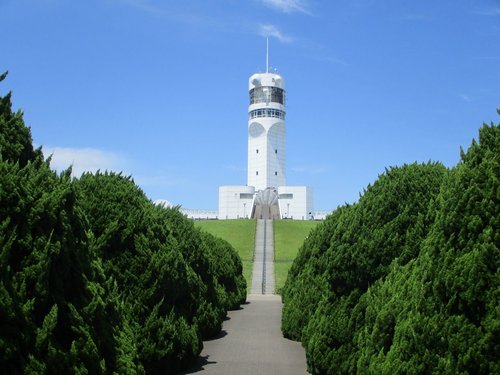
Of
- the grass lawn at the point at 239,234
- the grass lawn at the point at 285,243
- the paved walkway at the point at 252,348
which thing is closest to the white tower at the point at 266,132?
the grass lawn at the point at 285,243

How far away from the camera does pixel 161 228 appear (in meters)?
12.6

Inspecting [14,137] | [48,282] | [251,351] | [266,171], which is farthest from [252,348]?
[266,171]

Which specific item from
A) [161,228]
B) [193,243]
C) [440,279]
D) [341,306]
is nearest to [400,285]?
[440,279]

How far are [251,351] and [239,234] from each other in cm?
4644

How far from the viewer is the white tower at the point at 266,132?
103 meters

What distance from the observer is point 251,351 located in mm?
16266

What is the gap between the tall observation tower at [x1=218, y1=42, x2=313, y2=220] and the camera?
101 m

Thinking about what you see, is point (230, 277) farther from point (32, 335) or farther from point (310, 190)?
point (310, 190)

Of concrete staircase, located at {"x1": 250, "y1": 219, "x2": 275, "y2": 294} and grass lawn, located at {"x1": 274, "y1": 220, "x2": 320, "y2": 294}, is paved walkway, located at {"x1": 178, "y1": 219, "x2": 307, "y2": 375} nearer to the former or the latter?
concrete staircase, located at {"x1": 250, "y1": 219, "x2": 275, "y2": 294}

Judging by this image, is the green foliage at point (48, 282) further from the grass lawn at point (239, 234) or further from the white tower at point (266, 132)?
the white tower at point (266, 132)

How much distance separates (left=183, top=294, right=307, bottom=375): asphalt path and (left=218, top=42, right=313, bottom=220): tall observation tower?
76.6 meters

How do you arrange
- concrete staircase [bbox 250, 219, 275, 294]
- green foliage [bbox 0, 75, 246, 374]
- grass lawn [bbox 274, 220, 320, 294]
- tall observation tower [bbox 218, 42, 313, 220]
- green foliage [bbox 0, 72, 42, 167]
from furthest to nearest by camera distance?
tall observation tower [bbox 218, 42, 313, 220] < grass lawn [bbox 274, 220, 320, 294] < concrete staircase [bbox 250, 219, 275, 294] < green foliage [bbox 0, 72, 42, 167] < green foliage [bbox 0, 75, 246, 374]

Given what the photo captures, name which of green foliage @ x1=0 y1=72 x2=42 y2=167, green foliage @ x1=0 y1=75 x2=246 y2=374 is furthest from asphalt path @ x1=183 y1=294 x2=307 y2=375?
green foliage @ x1=0 y1=72 x2=42 y2=167

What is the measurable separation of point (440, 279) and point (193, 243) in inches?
446
